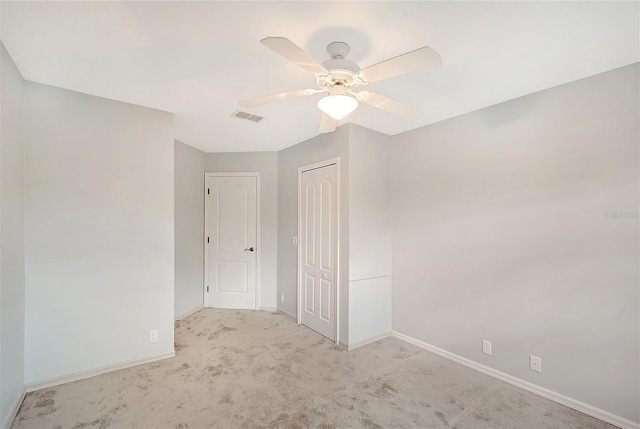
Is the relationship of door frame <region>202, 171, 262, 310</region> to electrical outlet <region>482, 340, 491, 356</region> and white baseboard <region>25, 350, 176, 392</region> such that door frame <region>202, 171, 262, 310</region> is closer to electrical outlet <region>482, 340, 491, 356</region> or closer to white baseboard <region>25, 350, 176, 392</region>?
white baseboard <region>25, 350, 176, 392</region>

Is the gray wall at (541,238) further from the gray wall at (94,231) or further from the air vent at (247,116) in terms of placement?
the gray wall at (94,231)

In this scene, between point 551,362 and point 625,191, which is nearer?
point 625,191

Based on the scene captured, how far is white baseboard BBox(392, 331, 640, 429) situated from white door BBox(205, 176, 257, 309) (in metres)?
2.62

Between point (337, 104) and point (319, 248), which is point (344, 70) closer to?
point (337, 104)

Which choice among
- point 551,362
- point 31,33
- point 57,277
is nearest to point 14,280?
point 57,277

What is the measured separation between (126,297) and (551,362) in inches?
143

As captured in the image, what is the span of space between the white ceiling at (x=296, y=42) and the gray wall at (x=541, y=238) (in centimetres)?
33

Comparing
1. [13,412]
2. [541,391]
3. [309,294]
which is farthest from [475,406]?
[13,412]

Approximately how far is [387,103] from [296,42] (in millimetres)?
667

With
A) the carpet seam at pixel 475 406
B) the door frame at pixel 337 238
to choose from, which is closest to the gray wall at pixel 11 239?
the door frame at pixel 337 238

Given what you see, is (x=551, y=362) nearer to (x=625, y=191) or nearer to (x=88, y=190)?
(x=625, y=191)

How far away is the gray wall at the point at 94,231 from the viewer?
86.4 inches

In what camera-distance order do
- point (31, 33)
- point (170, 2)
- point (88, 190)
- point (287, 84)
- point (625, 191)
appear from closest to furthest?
point (170, 2) → point (31, 33) → point (625, 191) → point (287, 84) → point (88, 190)

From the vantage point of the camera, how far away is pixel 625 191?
6.26ft
